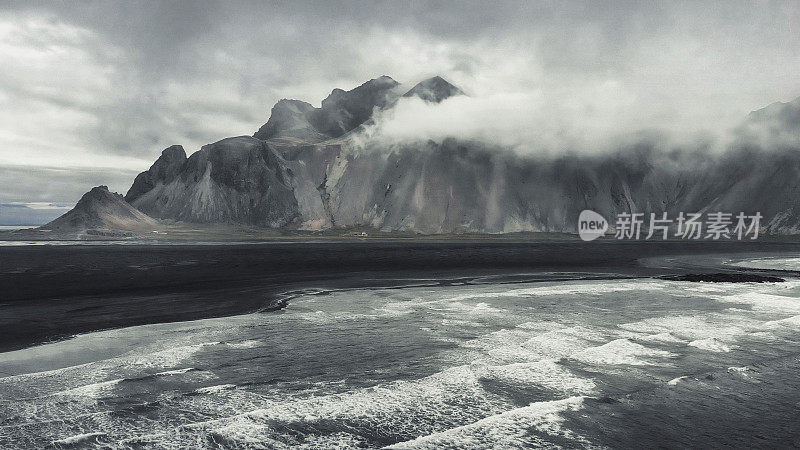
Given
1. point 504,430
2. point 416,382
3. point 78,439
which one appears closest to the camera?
point 78,439

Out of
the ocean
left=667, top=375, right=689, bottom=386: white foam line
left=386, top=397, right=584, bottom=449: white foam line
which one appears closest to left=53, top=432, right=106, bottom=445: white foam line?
the ocean

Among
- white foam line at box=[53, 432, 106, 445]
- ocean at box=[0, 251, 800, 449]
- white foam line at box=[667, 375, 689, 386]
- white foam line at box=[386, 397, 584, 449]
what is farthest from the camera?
white foam line at box=[667, 375, 689, 386]

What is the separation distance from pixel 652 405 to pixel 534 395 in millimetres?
3193

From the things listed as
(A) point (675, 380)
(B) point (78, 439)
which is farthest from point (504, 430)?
(B) point (78, 439)

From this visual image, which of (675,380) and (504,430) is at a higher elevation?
(675,380)

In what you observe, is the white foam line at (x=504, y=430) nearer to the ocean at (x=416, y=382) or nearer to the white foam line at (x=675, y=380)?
the ocean at (x=416, y=382)

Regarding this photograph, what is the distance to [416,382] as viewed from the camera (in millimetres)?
16703

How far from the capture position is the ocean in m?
12.3

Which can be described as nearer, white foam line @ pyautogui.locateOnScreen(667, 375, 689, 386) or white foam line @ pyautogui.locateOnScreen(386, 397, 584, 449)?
white foam line @ pyautogui.locateOnScreen(386, 397, 584, 449)

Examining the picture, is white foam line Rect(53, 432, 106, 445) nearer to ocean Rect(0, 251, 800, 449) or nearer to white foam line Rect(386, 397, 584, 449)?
ocean Rect(0, 251, 800, 449)

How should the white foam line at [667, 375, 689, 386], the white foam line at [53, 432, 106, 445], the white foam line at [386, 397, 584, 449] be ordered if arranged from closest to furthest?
the white foam line at [53, 432, 106, 445] → the white foam line at [386, 397, 584, 449] → the white foam line at [667, 375, 689, 386]

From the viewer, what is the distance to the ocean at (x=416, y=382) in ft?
40.4

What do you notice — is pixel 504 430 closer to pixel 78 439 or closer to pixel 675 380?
pixel 675 380

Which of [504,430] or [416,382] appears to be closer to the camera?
[504,430]
